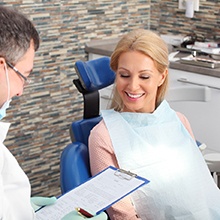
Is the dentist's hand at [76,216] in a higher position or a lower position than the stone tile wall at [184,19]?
lower

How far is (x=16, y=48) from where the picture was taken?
153 centimetres

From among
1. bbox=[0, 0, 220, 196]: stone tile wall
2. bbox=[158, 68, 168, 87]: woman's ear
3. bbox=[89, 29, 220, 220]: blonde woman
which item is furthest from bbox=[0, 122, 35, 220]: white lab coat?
bbox=[0, 0, 220, 196]: stone tile wall

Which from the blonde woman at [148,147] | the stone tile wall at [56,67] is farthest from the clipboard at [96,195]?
the stone tile wall at [56,67]

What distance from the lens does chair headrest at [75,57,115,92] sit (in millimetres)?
2361

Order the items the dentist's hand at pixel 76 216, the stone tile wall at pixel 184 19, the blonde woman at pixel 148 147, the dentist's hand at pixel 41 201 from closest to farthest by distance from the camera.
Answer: the dentist's hand at pixel 76 216
the dentist's hand at pixel 41 201
the blonde woman at pixel 148 147
the stone tile wall at pixel 184 19

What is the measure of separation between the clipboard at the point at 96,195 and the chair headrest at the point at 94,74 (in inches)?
23.1

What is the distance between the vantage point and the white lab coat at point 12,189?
1.57 m

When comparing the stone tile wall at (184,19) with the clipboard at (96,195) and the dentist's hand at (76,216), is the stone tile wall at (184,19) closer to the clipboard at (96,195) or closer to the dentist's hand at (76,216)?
the clipboard at (96,195)

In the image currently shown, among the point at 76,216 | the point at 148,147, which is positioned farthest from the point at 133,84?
the point at 76,216

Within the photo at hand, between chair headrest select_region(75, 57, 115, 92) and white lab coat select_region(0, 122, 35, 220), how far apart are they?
813 mm

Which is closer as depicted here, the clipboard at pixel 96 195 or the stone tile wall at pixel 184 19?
the clipboard at pixel 96 195

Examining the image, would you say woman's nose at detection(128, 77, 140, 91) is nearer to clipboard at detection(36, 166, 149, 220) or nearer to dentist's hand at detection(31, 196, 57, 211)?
clipboard at detection(36, 166, 149, 220)

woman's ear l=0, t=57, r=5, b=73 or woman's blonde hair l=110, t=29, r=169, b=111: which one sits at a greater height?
woman's ear l=0, t=57, r=5, b=73

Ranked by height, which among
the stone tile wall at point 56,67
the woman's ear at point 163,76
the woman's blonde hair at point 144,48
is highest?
the woman's blonde hair at point 144,48
